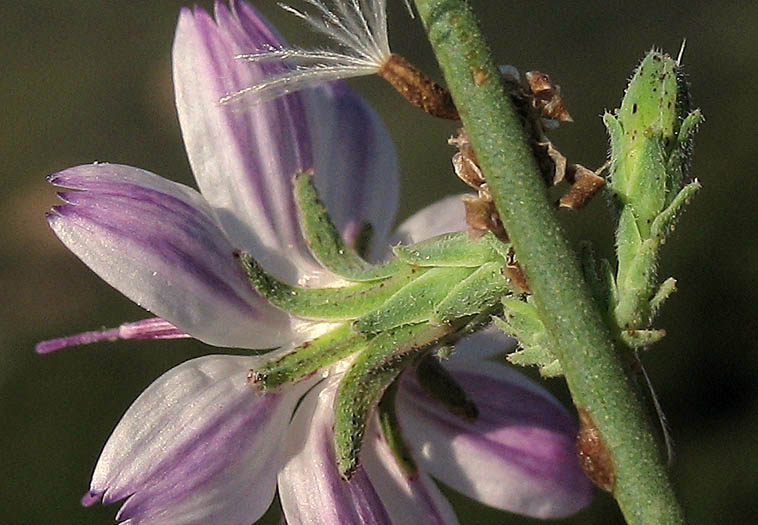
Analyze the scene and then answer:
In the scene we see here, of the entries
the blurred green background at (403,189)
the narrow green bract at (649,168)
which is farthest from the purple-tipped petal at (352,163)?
the blurred green background at (403,189)

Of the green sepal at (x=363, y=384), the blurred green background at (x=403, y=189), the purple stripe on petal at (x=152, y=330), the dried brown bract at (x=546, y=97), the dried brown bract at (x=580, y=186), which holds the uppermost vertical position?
the dried brown bract at (x=546, y=97)

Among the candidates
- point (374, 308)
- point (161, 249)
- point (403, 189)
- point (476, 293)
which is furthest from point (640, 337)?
point (403, 189)

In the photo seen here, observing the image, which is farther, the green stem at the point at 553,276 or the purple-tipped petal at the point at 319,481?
the purple-tipped petal at the point at 319,481

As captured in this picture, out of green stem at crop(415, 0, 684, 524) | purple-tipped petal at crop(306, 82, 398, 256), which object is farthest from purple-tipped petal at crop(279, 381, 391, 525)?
green stem at crop(415, 0, 684, 524)

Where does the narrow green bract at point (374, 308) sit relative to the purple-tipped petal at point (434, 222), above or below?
above

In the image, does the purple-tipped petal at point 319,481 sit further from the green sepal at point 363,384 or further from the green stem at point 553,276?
the green stem at point 553,276
